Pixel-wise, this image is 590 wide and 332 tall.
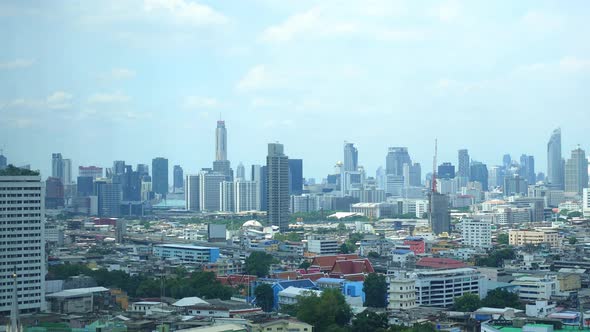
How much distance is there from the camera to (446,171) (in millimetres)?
69688

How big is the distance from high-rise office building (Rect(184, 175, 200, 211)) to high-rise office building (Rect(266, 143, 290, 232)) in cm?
2166

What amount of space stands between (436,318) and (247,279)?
230 inches

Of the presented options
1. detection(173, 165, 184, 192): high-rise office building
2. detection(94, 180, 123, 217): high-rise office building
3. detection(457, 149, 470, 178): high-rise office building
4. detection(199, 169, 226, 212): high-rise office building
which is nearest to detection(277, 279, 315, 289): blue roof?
detection(94, 180, 123, 217): high-rise office building

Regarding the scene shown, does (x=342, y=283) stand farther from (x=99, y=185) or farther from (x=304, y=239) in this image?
(x=99, y=185)

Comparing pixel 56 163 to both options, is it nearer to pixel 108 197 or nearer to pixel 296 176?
pixel 108 197

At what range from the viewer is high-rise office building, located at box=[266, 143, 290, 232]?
119 ft

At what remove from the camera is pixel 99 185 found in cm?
4575

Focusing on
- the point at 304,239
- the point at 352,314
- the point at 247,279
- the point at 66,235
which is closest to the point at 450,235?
the point at 304,239

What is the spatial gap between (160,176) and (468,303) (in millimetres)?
49035

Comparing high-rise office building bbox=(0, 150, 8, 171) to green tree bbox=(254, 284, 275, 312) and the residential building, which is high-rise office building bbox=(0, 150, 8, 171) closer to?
green tree bbox=(254, 284, 275, 312)

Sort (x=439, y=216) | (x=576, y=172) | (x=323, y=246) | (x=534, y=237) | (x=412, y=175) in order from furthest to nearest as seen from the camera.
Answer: (x=412, y=175) < (x=576, y=172) < (x=439, y=216) < (x=534, y=237) < (x=323, y=246)

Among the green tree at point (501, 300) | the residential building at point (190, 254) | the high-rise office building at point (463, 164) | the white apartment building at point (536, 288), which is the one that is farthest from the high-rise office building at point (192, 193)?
the green tree at point (501, 300)

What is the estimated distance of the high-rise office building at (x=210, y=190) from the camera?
58375 mm

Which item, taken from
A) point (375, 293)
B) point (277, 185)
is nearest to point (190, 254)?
point (375, 293)
